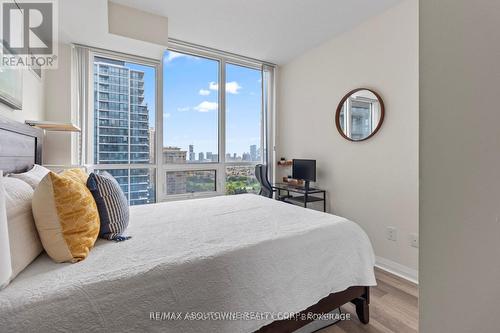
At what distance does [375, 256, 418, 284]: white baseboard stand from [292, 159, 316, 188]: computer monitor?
1.23 metres

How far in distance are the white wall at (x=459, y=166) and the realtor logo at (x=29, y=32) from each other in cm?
227

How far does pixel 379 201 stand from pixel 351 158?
0.61 meters

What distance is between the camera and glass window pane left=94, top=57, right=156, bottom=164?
3.13m

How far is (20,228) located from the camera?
1.00 metres

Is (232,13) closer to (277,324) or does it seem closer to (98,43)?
(98,43)

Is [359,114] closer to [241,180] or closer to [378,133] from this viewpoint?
[378,133]

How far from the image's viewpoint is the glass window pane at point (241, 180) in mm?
3992

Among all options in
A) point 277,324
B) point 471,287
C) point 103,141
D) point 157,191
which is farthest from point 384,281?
point 103,141

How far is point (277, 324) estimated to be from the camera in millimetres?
1312

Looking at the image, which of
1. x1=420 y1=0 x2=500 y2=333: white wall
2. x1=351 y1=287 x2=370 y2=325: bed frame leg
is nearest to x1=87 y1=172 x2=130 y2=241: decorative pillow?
x1=420 y1=0 x2=500 y2=333: white wall

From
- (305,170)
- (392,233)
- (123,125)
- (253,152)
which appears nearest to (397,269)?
(392,233)

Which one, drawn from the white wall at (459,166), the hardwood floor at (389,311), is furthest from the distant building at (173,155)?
the white wall at (459,166)

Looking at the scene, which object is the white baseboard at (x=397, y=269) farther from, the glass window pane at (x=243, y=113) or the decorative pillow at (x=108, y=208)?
the decorative pillow at (x=108, y=208)

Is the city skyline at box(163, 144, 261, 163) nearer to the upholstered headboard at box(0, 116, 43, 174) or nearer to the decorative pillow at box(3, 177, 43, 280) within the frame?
the upholstered headboard at box(0, 116, 43, 174)
